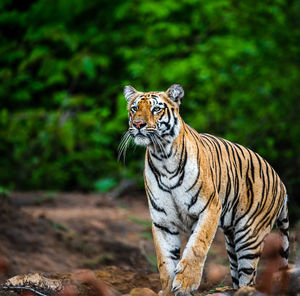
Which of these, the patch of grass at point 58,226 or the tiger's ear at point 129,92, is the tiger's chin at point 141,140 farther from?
the patch of grass at point 58,226

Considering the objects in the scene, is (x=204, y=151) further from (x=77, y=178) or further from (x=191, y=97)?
(x=77, y=178)

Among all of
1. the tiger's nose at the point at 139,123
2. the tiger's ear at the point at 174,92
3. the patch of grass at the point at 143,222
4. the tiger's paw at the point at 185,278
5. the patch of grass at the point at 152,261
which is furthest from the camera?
the patch of grass at the point at 143,222

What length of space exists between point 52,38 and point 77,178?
415cm

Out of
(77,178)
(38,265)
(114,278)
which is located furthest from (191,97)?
(114,278)

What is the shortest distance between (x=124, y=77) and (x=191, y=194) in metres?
11.6

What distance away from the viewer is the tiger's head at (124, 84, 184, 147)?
13.7ft

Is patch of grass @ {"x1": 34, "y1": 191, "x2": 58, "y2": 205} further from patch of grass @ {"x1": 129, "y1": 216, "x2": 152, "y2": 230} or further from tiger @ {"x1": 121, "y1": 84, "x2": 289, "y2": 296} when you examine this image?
tiger @ {"x1": 121, "y1": 84, "x2": 289, "y2": 296}

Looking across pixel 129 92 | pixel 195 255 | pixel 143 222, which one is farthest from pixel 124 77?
pixel 195 255

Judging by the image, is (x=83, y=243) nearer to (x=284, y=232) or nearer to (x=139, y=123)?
(x=284, y=232)

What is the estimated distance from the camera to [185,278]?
13.2 feet

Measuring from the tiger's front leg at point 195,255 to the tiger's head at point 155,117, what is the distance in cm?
66

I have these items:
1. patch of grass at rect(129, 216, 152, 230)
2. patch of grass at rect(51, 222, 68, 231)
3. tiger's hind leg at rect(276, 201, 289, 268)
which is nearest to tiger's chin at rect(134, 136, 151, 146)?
tiger's hind leg at rect(276, 201, 289, 268)

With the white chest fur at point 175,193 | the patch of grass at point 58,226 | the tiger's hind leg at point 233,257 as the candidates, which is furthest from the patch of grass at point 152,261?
the white chest fur at point 175,193

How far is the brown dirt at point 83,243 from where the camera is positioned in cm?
697
